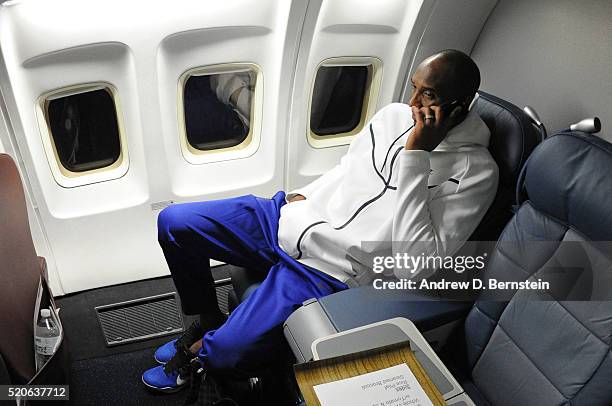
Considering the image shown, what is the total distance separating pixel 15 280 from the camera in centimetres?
227

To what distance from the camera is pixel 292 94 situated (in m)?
3.20

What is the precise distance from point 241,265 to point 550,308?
4.47 ft

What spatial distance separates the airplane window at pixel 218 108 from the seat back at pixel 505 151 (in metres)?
1.53

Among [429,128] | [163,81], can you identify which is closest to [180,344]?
[163,81]

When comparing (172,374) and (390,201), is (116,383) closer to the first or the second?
(172,374)

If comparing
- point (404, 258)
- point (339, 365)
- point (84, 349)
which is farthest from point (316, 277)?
point (84, 349)

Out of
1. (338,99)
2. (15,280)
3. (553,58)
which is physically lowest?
(15,280)

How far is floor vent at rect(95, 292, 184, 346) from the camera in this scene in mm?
3066

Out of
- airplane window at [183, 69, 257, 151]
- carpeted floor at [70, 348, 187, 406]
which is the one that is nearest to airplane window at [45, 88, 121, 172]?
airplane window at [183, 69, 257, 151]

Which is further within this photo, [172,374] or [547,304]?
[172,374]

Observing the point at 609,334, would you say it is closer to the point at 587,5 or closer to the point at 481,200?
the point at 481,200

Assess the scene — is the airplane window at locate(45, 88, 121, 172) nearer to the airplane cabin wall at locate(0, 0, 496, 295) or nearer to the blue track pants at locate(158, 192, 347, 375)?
the airplane cabin wall at locate(0, 0, 496, 295)

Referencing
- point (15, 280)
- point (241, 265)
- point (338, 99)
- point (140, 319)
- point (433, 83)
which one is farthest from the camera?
point (338, 99)

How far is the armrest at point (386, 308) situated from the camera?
1944mm
